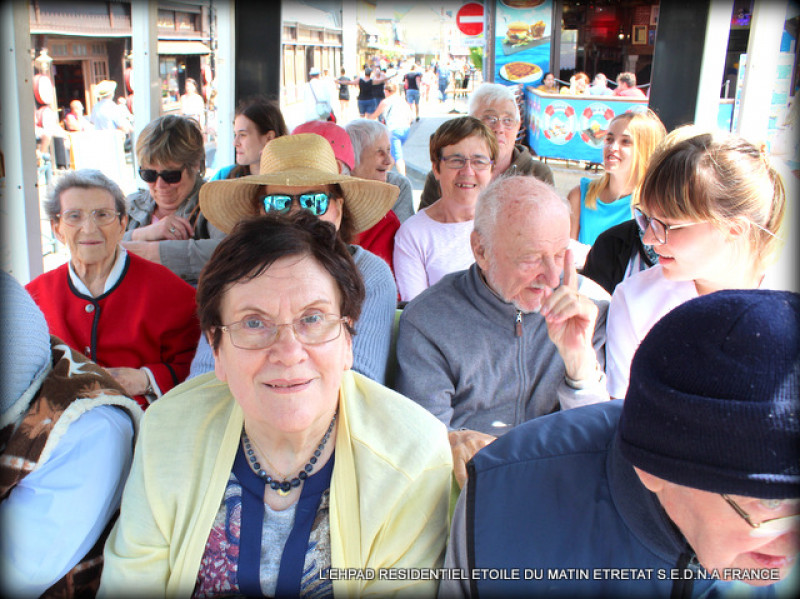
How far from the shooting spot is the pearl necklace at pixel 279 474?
1415 mm

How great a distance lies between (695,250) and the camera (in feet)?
6.14

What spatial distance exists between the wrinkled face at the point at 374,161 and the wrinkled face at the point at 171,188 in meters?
1.07

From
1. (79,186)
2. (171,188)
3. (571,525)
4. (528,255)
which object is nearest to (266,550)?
(571,525)

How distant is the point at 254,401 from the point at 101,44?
352 inches

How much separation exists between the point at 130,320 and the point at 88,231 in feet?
1.26

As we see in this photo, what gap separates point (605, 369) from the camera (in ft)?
6.77

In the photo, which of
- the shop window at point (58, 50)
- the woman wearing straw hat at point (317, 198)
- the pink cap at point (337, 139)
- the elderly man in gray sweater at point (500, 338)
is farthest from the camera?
the shop window at point (58, 50)

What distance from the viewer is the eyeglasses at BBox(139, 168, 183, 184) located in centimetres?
317

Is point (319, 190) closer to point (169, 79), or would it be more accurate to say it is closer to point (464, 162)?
point (464, 162)

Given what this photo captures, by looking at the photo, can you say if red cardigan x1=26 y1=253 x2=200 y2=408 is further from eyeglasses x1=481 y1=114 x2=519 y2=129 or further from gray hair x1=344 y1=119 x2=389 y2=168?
eyeglasses x1=481 y1=114 x2=519 y2=129

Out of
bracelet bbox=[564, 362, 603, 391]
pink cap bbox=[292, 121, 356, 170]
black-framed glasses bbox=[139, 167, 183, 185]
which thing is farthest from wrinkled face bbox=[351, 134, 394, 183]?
bracelet bbox=[564, 362, 603, 391]

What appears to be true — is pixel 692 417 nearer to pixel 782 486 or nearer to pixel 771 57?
pixel 782 486

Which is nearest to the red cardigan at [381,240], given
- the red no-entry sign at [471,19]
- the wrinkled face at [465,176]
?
the wrinkled face at [465,176]

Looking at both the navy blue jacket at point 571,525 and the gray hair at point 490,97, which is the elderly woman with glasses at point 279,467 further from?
the gray hair at point 490,97
